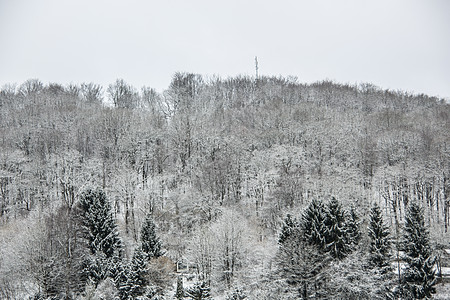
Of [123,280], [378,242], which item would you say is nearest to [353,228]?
[378,242]

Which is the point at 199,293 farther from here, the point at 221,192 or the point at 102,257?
the point at 221,192

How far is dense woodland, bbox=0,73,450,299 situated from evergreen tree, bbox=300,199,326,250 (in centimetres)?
12

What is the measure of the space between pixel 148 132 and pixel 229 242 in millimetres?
33988

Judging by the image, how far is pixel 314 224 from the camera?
31.0m

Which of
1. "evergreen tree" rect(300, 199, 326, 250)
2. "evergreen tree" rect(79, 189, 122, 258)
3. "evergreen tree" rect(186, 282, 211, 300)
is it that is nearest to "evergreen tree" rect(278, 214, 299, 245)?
"evergreen tree" rect(300, 199, 326, 250)

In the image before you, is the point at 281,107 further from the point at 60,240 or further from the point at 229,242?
the point at 60,240

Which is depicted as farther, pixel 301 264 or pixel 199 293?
pixel 199 293

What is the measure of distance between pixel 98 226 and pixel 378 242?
2310 centimetres

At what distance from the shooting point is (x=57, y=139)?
6347cm

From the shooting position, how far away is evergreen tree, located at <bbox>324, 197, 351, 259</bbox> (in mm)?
30781

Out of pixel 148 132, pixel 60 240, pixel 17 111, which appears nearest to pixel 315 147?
pixel 148 132

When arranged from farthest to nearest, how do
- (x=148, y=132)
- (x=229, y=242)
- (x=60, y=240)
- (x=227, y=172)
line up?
1. (x=148, y=132)
2. (x=227, y=172)
3. (x=229, y=242)
4. (x=60, y=240)

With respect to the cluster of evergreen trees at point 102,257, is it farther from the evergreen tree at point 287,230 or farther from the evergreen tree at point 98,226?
the evergreen tree at point 287,230

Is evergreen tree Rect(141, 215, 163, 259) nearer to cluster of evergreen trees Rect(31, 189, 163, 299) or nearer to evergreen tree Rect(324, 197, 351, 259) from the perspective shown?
cluster of evergreen trees Rect(31, 189, 163, 299)
